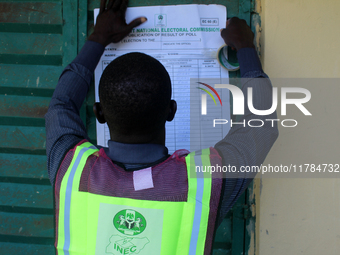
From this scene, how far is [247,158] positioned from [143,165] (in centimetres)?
38

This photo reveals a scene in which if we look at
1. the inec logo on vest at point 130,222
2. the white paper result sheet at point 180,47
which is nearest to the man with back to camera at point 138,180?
the inec logo on vest at point 130,222

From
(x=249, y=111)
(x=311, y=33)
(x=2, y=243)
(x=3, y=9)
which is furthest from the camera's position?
(x=2, y=243)

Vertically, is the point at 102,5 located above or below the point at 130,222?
above

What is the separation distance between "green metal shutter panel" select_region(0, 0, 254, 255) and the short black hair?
24.0 inches

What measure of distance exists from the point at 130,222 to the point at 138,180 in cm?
14

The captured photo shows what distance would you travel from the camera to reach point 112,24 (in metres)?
1.27

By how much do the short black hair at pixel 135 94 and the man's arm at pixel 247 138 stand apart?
0.29 m

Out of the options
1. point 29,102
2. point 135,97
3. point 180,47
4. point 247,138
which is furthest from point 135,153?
point 29,102

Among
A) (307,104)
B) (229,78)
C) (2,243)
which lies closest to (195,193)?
(229,78)

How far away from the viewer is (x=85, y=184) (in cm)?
85

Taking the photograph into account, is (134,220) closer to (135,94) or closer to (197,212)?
(197,212)

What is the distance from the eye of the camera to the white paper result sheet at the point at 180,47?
4.41 ft

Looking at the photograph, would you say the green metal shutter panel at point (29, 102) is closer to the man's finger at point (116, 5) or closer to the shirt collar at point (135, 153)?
the man's finger at point (116, 5)

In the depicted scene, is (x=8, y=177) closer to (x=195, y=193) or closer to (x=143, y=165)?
(x=143, y=165)
